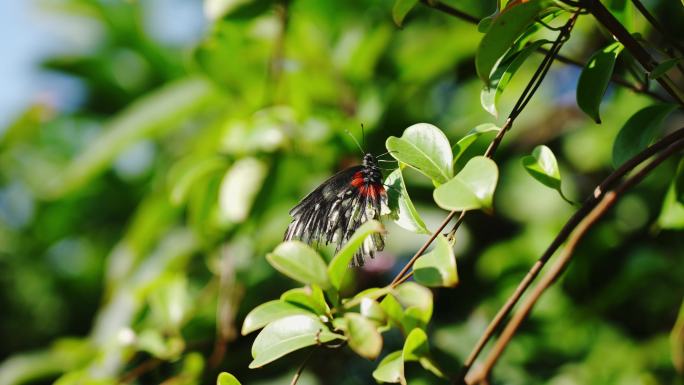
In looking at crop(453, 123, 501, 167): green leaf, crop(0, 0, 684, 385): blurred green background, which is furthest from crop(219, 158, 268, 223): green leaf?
crop(453, 123, 501, 167): green leaf

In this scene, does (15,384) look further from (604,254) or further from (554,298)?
(604,254)

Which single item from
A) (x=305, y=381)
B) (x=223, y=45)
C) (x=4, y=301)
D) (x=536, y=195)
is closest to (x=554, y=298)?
(x=536, y=195)

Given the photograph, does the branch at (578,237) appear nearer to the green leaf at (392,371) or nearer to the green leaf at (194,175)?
the green leaf at (392,371)

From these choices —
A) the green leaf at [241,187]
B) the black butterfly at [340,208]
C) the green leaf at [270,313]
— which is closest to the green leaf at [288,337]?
the green leaf at [270,313]

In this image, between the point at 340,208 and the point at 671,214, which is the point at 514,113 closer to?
the point at 340,208

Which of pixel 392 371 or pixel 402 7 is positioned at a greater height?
pixel 402 7

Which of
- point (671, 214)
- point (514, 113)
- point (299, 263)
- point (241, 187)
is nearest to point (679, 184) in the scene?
point (671, 214)
